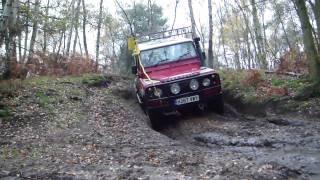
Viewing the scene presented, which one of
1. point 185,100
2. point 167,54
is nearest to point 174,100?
point 185,100

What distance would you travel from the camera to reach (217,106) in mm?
10820

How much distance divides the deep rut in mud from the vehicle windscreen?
1.63 metres

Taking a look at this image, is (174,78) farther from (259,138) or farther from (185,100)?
(259,138)

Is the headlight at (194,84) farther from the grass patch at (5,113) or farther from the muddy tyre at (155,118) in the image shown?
the grass patch at (5,113)

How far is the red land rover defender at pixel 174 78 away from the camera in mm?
10023

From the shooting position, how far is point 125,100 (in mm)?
15234

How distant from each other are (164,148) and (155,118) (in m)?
2.55

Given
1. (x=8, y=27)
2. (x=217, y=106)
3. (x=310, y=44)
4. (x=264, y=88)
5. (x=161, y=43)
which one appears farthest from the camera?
(x=8, y=27)

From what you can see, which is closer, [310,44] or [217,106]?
[310,44]

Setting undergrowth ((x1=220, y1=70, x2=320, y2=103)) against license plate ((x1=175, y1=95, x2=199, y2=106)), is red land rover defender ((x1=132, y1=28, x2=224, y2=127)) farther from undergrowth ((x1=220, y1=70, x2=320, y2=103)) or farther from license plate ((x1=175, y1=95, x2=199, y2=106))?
undergrowth ((x1=220, y1=70, x2=320, y2=103))

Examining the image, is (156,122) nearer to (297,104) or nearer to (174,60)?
(174,60)

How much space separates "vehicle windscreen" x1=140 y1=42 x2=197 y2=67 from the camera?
1169cm

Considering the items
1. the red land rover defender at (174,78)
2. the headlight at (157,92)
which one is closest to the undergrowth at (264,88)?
the red land rover defender at (174,78)

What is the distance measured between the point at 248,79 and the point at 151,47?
11.6 ft
